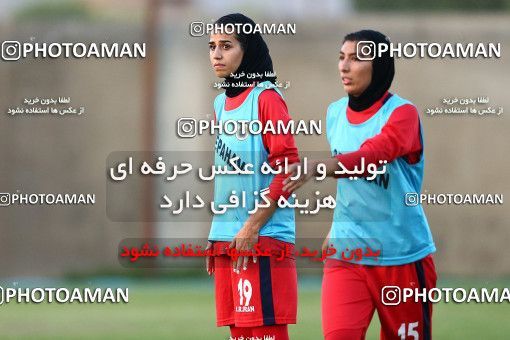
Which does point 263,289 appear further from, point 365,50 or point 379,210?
point 365,50

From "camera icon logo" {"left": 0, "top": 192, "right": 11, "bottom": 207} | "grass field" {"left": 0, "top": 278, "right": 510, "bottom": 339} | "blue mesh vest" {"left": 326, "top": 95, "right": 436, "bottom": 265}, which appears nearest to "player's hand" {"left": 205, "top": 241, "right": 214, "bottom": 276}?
"blue mesh vest" {"left": 326, "top": 95, "right": 436, "bottom": 265}

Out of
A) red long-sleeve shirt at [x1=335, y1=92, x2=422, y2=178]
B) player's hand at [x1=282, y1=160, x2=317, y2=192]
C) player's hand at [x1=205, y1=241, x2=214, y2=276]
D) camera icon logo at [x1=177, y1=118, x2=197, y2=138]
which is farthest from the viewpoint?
camera icon logo at [x1=177, y1=118, x2=197, y2=138]

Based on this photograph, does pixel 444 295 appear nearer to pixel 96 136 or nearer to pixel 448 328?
pixel 448 328

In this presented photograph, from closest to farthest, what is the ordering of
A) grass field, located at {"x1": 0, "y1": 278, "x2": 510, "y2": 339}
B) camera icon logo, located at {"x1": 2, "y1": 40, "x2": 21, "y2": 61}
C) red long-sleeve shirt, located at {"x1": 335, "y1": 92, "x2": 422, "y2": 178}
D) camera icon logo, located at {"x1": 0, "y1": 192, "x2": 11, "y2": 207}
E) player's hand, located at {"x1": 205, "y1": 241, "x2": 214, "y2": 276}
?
red long-sleeve shirt, located at {"x1": 335, "y1": 92, "x2": 422, "y2": 178}
player's hand, located at {"x1": 205, "y1": 241, "x2": 214, "y2": 276}
camera icon logo, located at {"x1": 2, "y1": 40, "x2": 21, "y2": 61}
camera icon logo, located at {"x1": 0, "y1": 192, "x2": 11, "y2": 207}
grass field, located at {"x1": 0, "y1": 278, "x2": 510, "y2": 339}

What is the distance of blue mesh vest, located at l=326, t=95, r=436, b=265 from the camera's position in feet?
15.5

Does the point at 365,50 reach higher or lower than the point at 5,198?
higher

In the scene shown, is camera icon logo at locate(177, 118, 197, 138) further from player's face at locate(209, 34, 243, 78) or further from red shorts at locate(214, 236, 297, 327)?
red shorts at locate(214, 236, 297, 327)

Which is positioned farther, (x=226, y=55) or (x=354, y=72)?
(x=354, y=72)

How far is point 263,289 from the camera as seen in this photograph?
184 inches

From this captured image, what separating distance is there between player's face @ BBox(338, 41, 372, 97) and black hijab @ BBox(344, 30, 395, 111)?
2cm

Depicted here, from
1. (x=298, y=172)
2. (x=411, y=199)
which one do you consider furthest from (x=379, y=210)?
(x=298, y=172)

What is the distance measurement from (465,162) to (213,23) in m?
3.57

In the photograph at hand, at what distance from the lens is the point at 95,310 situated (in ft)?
27.3

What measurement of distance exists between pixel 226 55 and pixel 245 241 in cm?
64
